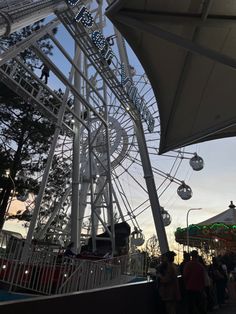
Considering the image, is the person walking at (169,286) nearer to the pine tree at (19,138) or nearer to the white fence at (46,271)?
the white fence at (46,271)

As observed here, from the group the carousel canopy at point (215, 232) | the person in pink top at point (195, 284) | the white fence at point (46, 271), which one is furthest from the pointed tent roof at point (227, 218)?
the person in pink top at point (195, 284)

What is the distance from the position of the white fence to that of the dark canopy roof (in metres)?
5.67

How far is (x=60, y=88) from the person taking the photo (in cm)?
2455

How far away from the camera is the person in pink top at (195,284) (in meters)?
7.36

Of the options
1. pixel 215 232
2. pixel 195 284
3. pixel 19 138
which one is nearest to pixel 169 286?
pixel 195 284

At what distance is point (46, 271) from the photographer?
403 inches

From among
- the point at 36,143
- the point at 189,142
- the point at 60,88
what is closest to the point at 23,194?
the point at 36,143

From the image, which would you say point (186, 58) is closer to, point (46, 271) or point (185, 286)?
point (185, 286)

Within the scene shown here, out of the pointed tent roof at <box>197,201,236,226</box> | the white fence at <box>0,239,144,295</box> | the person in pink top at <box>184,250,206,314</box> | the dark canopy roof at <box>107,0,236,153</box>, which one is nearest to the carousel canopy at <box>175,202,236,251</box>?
the pointed tent roof at <box>197,201,236,226</box>

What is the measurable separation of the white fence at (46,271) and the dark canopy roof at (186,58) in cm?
567

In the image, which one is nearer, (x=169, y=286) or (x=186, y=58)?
(x=169, y=286)

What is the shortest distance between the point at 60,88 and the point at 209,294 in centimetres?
1833

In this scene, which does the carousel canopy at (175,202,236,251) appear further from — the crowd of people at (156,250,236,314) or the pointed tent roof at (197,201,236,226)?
the crowd of people at (156,250,236,314)

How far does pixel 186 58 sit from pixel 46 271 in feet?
23.4
